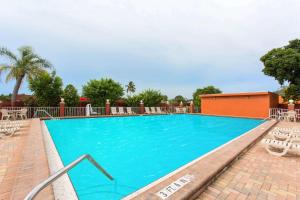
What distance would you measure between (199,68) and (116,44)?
12.5 meters

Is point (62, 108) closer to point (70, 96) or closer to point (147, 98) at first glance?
point (70, 96)

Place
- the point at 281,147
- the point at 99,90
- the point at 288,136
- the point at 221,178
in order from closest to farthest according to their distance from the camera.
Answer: the point at 221,178, the point at 281,147, the point at 288,136, the point at 99,90

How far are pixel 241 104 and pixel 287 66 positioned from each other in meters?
5.11

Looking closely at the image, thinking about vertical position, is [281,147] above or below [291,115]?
below

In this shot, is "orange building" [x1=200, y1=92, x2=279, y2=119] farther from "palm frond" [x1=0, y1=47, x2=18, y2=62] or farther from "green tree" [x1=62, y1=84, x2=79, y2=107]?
"palm frond" [x1=0, y1=47, x2=18, y2=62]

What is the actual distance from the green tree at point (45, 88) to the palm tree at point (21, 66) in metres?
0.63

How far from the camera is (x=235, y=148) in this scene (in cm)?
454

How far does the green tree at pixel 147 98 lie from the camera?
65.8 feet

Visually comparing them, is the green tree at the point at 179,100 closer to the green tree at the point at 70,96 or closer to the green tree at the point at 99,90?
the green tree at the point at 99,90

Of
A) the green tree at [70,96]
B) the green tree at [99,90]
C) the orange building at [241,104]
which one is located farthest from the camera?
the green tree at [99,90]

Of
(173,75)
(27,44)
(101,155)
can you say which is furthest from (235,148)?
(173,75)

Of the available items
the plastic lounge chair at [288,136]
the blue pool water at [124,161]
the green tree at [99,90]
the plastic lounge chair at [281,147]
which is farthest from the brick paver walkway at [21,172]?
the green tree at [99,90]

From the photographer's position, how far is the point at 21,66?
14.4m

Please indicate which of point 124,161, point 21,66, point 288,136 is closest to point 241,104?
point 288,136
